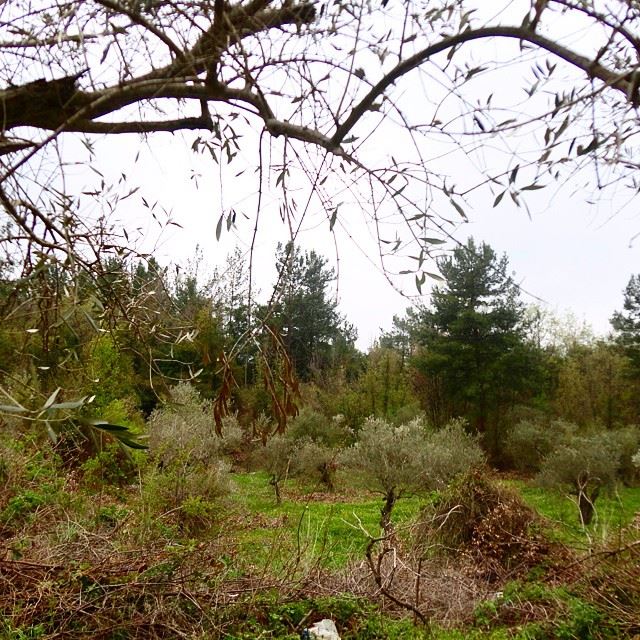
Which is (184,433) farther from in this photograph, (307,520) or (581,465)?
(581,465)

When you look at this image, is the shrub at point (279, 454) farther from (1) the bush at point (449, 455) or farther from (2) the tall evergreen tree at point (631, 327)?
(2) the tall evergreen tree at point (631, 327)

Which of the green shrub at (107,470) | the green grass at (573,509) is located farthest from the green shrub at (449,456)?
the green shrub at (107,470)

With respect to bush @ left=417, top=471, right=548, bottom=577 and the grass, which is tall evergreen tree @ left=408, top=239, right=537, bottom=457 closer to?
bush @ left=417, top=471, right=548, bottom=577

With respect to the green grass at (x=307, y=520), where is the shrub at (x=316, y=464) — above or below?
above

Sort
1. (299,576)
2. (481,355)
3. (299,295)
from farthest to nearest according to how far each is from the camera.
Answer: (481,355)
(299,576)
(299,295)

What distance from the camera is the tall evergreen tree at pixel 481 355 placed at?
2108cm

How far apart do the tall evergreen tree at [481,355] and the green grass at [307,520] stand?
699 cm

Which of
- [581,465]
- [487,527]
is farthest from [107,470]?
[581,465]

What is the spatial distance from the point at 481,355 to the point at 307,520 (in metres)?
12.6

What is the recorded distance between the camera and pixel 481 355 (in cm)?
2162

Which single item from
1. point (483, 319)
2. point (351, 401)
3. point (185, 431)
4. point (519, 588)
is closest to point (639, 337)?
point (483, 319)

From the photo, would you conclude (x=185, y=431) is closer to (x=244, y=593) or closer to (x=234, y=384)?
(x=244, y=593)

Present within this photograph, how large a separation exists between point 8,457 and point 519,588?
5493mm

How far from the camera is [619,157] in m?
1.41
